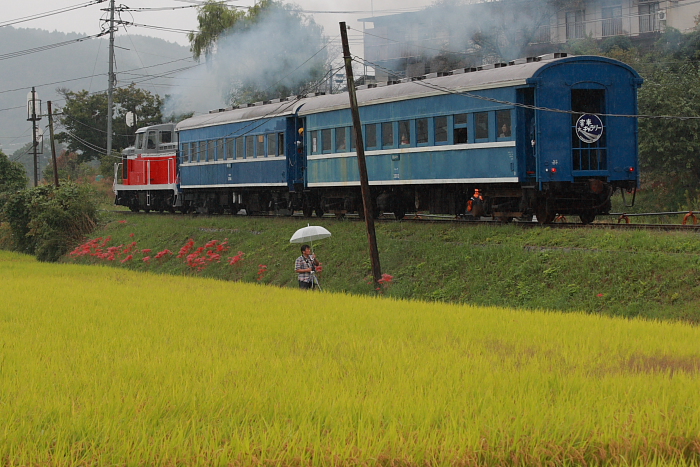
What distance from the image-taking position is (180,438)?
19.6ft

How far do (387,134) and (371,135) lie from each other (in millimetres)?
737

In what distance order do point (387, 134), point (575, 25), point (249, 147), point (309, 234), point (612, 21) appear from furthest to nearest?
point (575, 25) < point (612, 21) < point (249, 147) < point (387, 134) < point (309, 234)

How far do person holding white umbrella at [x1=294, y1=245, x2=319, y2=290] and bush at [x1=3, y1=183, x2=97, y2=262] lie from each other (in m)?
20.8

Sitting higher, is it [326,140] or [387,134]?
[326,140]

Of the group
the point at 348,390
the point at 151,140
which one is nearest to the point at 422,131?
the point at 348,390

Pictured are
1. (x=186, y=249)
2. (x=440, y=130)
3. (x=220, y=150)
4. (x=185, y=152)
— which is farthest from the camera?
(x=185, y=152)

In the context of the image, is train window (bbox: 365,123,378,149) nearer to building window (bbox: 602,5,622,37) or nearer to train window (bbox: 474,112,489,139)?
train window (bbox: 474,112,489,139)

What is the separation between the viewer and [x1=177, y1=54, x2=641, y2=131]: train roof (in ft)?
63.1

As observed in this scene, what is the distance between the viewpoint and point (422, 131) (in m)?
21.8

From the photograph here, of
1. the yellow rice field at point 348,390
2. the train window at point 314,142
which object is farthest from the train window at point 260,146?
the yellow rice field at point 348,390

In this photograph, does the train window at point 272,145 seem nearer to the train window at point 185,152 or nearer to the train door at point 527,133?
the train window at point 185,152

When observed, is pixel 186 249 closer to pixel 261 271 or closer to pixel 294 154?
pixel 294 154

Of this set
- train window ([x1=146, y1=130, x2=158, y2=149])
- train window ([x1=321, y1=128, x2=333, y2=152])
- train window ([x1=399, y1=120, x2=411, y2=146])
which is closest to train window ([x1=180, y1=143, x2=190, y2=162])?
train window ([x1=146, y1=130, x2=158, y2=149])

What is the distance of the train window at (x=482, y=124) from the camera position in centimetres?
1991
